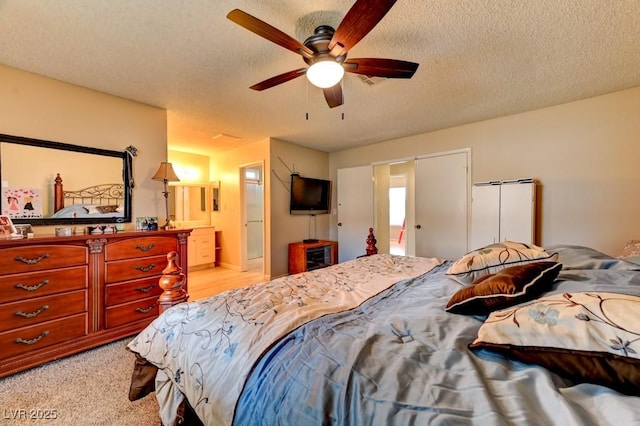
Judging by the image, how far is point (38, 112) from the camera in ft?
7.97

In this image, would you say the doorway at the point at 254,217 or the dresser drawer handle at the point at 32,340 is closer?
the dresser drawer handle at the point at 32,340

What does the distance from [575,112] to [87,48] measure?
15.9 feet

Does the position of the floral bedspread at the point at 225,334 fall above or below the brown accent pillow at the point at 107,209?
below

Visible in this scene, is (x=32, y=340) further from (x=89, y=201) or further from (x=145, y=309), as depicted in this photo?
(x=89, y=201)

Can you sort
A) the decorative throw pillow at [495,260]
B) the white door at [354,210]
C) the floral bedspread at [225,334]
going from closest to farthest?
the floral bedspread at [225,334], the decorative throw pillow at [495,260], the white door at [354,210]

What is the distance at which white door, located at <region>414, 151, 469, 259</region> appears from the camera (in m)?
3.94

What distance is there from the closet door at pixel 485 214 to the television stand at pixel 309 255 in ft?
8.30

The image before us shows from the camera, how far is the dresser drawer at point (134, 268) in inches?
96.5

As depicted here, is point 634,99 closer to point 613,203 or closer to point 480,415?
point 613,203

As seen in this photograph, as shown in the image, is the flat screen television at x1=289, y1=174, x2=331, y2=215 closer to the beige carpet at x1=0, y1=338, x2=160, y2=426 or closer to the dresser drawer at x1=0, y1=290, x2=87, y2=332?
the dresser drawer at x1=0, y1=290, x2=87, y2=332

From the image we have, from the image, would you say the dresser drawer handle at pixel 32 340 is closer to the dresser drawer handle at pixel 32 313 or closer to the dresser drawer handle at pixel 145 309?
the dresser drawer handle at pixel 32 313

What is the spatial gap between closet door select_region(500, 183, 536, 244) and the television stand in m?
2.86

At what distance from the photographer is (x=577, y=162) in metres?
3.09

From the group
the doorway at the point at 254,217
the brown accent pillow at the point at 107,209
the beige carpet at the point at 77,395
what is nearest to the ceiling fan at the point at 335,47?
the brown accent pillow at the point at 107,209
